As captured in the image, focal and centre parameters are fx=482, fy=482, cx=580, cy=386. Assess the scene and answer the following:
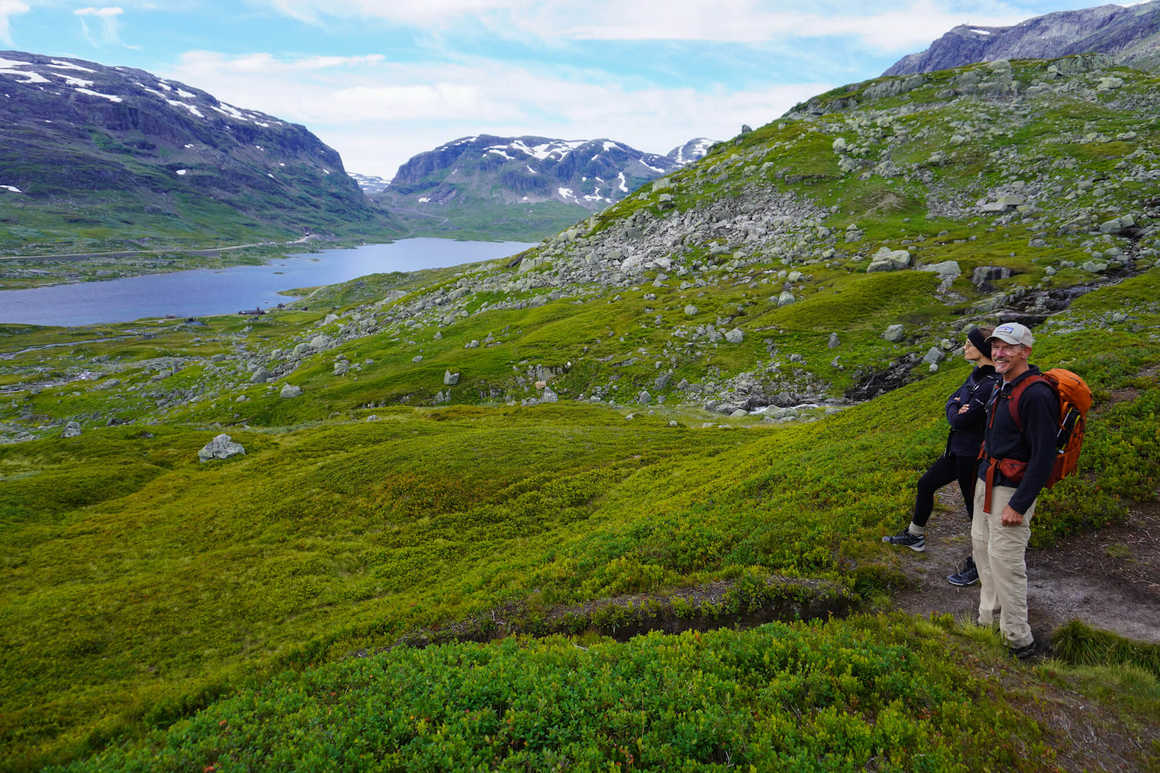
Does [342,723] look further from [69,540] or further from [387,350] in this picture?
[387,350]

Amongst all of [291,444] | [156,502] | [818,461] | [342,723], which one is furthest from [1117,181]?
[156,502]

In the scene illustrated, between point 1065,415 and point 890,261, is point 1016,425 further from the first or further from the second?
point 890,261

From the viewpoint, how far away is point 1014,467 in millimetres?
9211

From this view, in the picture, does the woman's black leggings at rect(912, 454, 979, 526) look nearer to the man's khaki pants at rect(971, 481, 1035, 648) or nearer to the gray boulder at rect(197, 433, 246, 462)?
the man's khaki pants at rect(971, 481, 1035, 648)

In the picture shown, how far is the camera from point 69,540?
88.9ft

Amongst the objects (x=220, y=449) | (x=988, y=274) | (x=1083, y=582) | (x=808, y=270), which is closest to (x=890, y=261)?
(x=808, y=270)

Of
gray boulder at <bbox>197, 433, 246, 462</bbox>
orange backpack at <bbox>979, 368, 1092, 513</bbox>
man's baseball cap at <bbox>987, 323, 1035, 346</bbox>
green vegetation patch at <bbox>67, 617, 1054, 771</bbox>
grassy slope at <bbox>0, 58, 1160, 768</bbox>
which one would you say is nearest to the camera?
green vegetation patch at <bbox>67, 617, 1054, 771</bbox>

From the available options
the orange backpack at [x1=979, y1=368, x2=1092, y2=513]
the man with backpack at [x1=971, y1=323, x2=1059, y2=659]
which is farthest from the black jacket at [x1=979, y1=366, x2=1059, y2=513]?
the orange backpack at [x1=979, y1=368, x2=1092, y2=513]

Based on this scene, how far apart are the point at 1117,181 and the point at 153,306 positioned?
268 metres

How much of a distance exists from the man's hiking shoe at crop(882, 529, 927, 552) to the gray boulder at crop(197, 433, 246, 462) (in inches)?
1942

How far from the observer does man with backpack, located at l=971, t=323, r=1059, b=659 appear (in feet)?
28.6

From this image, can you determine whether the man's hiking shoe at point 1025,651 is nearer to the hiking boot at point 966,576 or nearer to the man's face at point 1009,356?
the hiking boot at point 966,576

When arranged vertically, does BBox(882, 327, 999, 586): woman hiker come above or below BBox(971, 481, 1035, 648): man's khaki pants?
above

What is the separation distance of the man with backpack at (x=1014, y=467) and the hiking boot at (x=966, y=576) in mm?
1541
